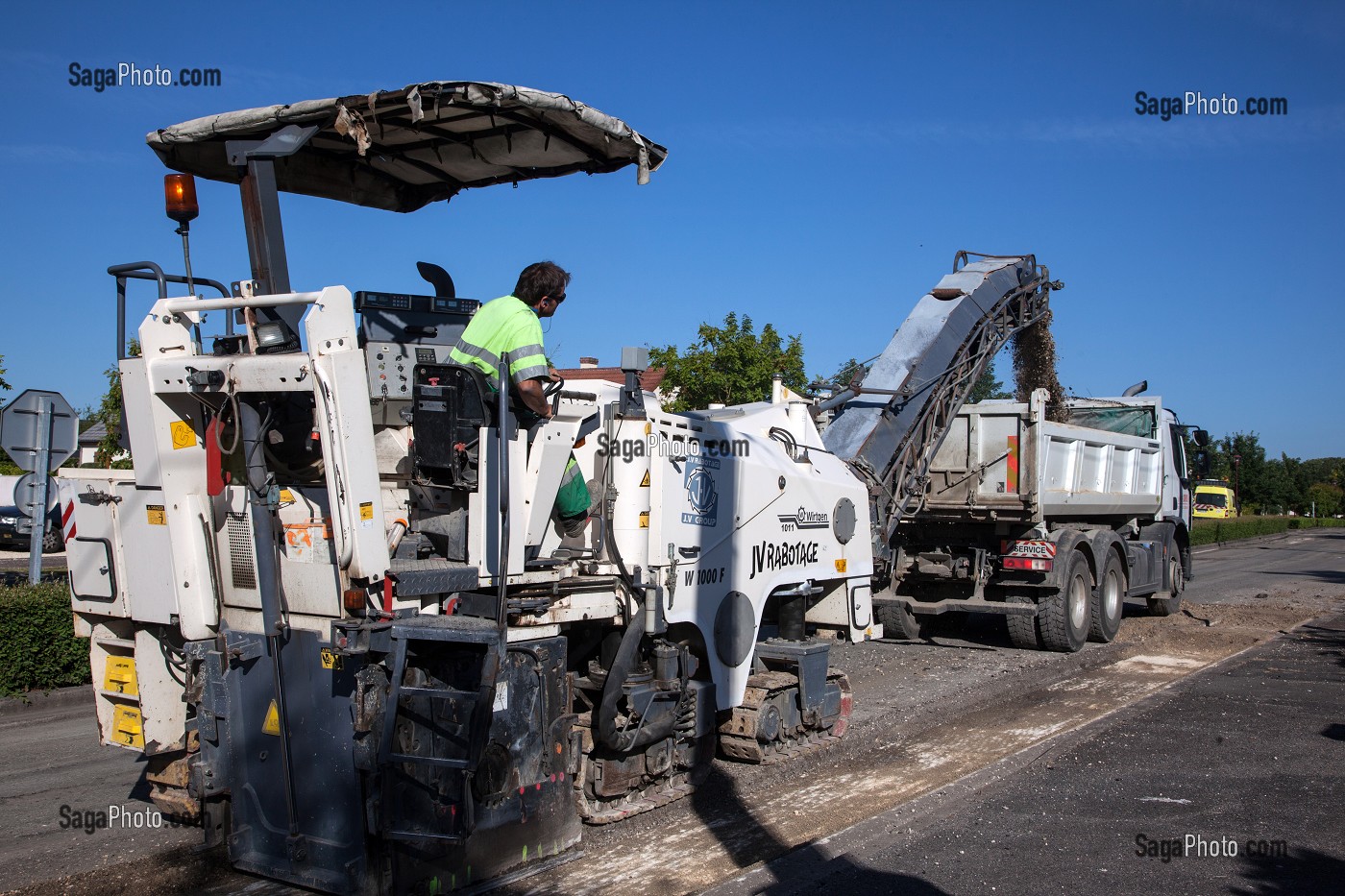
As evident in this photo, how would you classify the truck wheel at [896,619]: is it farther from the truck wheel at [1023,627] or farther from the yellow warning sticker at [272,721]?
the yellow warning sticker at [272,721]

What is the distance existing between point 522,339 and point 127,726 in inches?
112

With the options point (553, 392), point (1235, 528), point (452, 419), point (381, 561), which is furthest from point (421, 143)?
point (1235, 528)

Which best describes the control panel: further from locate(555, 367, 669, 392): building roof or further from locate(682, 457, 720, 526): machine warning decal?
locate(555, 367, 669, 392): building roof

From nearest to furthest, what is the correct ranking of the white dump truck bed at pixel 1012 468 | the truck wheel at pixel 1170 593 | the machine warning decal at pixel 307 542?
the machine warning decal at pixel 307 542
the white dump truck bed at pixel 1012 468
the truck wheel at pixel 1170 593

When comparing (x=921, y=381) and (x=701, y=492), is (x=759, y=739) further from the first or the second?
(x=921, y=381)

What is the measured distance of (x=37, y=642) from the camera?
9273mm

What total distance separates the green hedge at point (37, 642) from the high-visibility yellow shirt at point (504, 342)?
593cm

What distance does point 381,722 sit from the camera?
4449mm

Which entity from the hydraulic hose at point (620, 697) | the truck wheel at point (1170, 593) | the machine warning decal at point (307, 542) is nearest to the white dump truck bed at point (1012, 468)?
the truck wheel at point (1170, 593)

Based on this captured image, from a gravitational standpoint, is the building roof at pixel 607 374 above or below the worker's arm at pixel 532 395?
above

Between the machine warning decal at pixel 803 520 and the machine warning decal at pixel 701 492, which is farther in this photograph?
the machine warning decal at pixel 803 520

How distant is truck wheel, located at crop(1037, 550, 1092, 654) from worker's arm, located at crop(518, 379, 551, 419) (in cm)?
791

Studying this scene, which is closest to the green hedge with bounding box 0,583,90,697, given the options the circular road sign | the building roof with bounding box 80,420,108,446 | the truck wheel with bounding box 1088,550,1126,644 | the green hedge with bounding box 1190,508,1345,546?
the circular road sign

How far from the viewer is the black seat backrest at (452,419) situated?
16.1 ft
